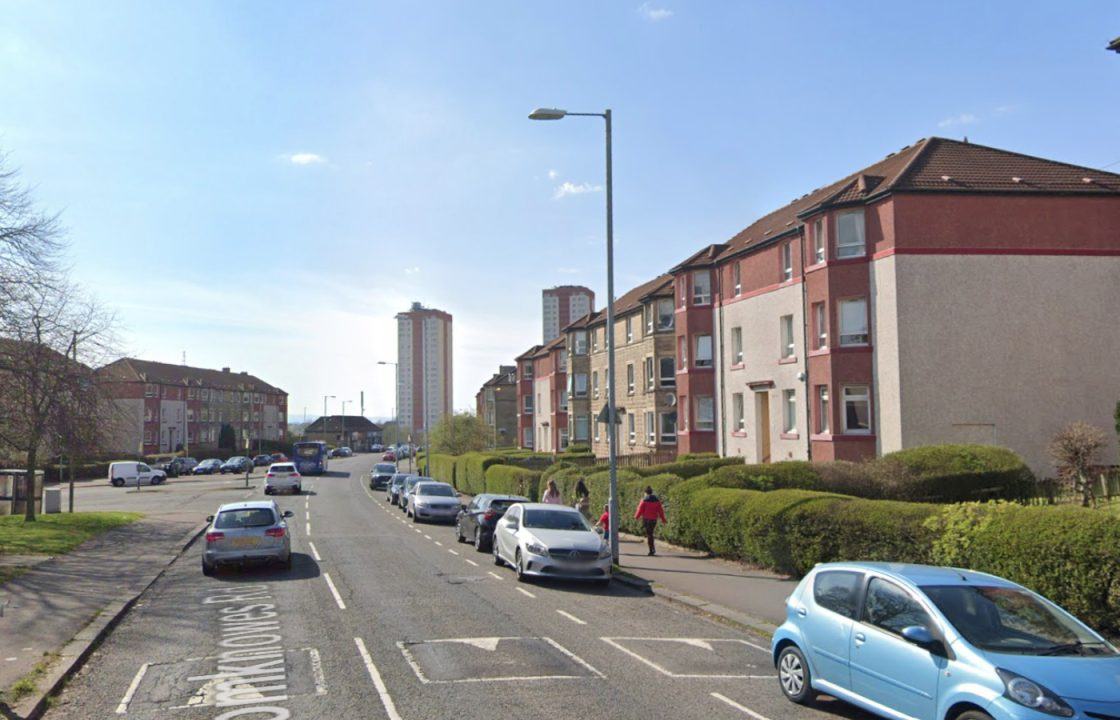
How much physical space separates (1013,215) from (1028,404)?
6.13m

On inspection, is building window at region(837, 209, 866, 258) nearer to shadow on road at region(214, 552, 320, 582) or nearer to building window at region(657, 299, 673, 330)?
building window at region(657, 299, 673, 330)

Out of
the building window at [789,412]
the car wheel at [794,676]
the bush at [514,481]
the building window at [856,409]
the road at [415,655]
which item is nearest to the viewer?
the road at [415,655]

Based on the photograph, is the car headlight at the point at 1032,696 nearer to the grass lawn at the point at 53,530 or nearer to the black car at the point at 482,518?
the black car at the point at 482,518

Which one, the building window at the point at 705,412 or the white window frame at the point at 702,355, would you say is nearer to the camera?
the building window at the point at 705,412

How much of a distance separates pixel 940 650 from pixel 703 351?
115ft

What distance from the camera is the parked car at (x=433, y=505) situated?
103ft

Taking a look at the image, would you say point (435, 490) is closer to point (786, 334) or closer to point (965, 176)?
point (786, 334)

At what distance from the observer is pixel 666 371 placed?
4722 centimetres

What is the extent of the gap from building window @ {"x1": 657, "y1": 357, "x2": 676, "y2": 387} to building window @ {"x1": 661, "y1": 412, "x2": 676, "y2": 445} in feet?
5.33

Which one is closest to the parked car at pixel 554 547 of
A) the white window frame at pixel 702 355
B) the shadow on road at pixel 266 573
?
the shadow on road at pixel 266 573

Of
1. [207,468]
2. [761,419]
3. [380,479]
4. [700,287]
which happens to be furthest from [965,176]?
[207,468]

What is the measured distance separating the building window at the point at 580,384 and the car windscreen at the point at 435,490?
97.6ft

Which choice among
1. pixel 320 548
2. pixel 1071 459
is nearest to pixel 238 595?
pixel 320 548

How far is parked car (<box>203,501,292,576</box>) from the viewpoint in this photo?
681 inches
